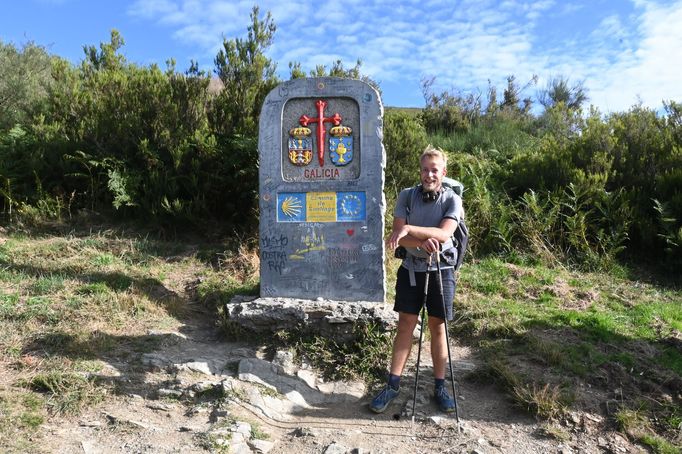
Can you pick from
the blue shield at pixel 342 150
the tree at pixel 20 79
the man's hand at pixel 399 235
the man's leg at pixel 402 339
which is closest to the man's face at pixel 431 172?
the man's hand at pixel 399 235

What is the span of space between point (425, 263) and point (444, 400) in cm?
107

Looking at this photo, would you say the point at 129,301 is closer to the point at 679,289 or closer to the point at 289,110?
the point at 289,110

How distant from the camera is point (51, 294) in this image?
16.9 feet

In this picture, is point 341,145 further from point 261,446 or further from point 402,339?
point 261,446

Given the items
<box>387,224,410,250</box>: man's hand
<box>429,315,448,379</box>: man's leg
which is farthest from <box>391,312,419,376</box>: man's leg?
<box>387,224,410,250</box>: man's hand

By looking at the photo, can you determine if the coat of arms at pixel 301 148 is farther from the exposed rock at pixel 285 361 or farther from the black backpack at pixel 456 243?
the exposed rock at pixel 285 361

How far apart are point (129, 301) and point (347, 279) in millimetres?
2155

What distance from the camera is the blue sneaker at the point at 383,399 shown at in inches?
155

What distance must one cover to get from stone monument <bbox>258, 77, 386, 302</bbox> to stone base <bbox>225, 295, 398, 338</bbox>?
0.25m

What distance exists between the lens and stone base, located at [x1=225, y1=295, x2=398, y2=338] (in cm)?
468

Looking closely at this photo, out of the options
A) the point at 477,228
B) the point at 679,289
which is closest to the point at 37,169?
the point at 477,228

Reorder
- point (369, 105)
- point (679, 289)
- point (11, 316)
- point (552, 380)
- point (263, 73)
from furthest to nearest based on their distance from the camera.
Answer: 1. point (263, 73)
2. point (679, 289)
3. point (369, 105)
4. point (11, 316)
5. point (552, 380)

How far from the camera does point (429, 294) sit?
3844 mm

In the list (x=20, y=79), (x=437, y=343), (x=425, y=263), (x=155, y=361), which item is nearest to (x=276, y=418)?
(x=155, y=361)
